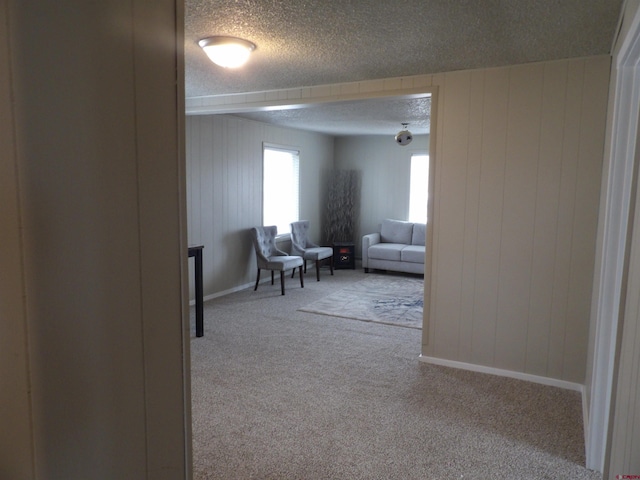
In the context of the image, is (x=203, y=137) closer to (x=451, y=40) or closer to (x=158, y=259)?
(x=451, y=40)

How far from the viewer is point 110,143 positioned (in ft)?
3.06

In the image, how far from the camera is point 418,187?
8.03 m

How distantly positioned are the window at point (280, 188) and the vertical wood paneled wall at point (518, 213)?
12.1ft

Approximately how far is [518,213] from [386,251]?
4.15 m

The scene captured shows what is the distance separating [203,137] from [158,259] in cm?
470

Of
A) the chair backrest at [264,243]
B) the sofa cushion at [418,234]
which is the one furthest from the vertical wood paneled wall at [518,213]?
the sofa cushion at [418,234]

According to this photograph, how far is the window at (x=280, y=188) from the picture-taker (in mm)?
6875

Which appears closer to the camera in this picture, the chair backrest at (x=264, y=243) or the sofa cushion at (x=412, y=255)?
the chair backrest at (x=264, y=243)

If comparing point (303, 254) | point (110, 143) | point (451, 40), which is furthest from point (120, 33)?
point (303, 254)

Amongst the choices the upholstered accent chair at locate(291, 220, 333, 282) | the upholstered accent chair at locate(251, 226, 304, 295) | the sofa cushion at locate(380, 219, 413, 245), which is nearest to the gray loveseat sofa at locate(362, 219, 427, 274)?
the sofa cushion at locate(380, 219, 413, 245)

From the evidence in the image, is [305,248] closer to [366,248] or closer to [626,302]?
[366,248]

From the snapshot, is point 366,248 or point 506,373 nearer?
point 506,373

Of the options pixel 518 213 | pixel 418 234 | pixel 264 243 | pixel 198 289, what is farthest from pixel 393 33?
pixel 418 234

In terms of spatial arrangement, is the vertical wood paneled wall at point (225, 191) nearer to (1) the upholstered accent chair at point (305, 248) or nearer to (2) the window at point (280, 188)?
(2) the window at point (280, 188)
